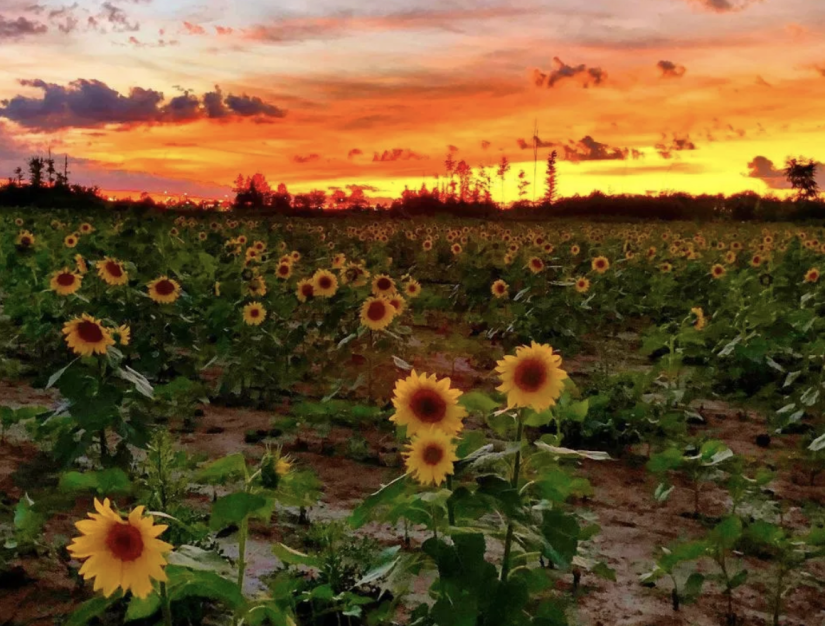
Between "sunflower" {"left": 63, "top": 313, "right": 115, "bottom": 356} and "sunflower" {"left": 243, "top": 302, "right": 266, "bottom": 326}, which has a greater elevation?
"sunflower" {"left": 63, "top": 313, "right": 115, "bottom": 356}

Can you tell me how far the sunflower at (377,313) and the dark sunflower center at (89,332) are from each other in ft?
7.03

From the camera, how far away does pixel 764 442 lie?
537 centimetres

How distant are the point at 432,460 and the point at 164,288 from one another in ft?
13.5

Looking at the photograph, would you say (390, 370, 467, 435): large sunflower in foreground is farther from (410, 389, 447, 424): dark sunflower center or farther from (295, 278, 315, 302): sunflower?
(295, 278, 315, 302): sunflower

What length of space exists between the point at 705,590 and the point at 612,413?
210 centimetres

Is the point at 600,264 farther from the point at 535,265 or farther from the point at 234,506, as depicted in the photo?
the point at 234,506

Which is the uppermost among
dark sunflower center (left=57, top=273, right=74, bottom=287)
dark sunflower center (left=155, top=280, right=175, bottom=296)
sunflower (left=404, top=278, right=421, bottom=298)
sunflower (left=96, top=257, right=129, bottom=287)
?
sunflower (left=96, top=257, right=129, bottom=287)

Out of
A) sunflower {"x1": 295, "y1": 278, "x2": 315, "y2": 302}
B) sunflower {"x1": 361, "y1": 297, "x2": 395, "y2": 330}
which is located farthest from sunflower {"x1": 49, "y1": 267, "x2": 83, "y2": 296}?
sunflower {"x1": 361, "y1": 297, "x2": 395, "y2": 330}

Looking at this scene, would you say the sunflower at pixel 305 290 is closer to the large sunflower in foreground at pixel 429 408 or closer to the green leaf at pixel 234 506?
the large sunflower in foreground at pixel 429 408

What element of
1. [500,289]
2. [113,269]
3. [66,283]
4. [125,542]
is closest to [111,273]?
[113,269]

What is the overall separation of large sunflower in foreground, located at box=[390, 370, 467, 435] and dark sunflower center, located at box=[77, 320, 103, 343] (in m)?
1.72

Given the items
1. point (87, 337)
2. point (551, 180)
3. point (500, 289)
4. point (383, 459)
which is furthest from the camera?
point (551, 180)

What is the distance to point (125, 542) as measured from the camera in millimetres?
1672

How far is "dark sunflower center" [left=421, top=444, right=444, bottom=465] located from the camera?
204 centimetres
